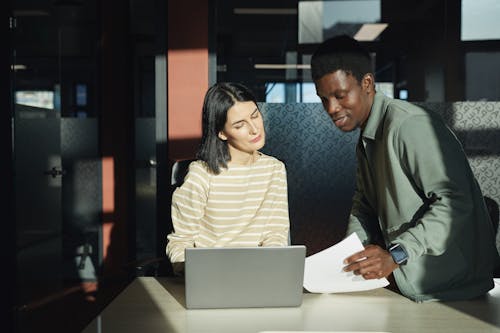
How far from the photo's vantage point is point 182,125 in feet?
9.93

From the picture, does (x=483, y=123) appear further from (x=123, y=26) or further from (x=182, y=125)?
(x=123, y=26)

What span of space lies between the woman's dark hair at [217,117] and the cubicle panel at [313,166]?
3.89 ft

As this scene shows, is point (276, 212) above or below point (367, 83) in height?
below

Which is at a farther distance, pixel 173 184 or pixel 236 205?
pixel 173 184

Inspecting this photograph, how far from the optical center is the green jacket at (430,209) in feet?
4.52

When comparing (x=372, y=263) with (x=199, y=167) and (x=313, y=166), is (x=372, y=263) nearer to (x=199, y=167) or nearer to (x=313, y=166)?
(x=199, y=167)

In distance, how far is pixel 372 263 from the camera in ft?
4.45

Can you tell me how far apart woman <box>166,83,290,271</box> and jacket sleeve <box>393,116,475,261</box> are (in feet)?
Answer: 1.73

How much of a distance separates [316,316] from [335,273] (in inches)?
6.2

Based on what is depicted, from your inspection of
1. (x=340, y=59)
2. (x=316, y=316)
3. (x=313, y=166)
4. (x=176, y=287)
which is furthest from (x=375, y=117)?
(x=313, y=166)

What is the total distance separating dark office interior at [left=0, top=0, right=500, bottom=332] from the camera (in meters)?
3.03

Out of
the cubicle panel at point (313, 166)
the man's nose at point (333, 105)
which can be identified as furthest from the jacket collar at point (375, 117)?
the cubicle panel at point (313, 166)

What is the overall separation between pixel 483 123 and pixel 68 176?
3.59 metres

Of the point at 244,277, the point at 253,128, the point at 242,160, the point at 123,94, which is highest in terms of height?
the point at 123,94
